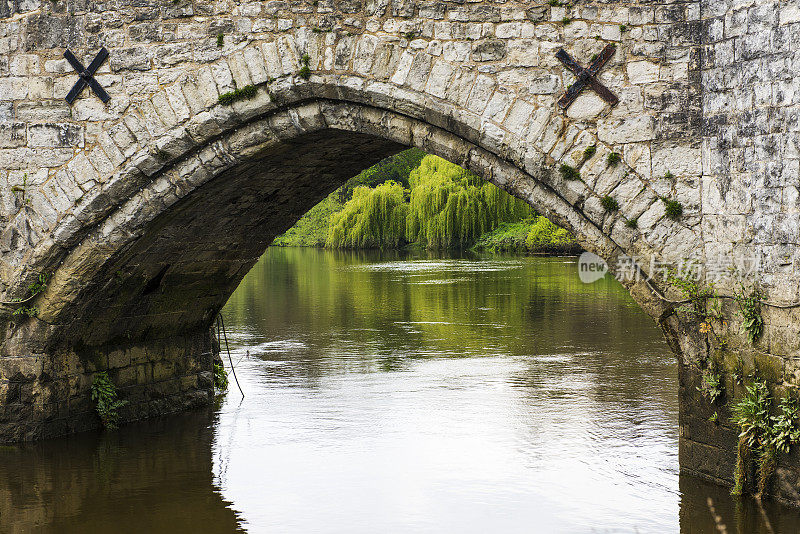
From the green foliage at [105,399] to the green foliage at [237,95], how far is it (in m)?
2.53

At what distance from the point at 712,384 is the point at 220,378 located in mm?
4776

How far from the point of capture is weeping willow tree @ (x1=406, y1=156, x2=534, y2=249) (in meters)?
25.7

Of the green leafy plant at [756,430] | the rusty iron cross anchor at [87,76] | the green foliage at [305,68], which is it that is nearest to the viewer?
the green leafy plant at [756,430]

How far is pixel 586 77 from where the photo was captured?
5078mm

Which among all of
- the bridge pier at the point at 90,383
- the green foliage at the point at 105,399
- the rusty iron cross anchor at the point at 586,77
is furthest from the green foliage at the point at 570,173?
the green foliage at the point at 105,399

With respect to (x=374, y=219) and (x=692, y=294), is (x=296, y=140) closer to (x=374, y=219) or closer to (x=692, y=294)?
(x=692, y=294)

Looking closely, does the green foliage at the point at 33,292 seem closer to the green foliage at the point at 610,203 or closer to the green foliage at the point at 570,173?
the green foliage at the point at 570,173

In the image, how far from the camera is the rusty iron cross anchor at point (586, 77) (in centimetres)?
505

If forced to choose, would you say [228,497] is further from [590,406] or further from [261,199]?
[590,406]

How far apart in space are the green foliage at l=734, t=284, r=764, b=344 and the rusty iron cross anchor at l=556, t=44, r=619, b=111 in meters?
1.21

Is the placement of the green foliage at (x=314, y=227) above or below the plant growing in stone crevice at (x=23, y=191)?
above

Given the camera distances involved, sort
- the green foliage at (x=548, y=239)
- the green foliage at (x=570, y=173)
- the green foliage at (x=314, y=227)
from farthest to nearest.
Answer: the green foliage at (x=314, y=227), the green foliage at (x=548, y=239), the green foliage at (x=570, y=173)

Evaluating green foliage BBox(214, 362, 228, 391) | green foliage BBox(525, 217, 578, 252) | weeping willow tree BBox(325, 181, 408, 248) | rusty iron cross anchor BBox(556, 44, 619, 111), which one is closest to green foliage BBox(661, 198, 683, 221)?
rusty iron cross anchor BBox(556, 44, 619, 111)

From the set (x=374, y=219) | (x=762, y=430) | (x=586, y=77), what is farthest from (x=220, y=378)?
(x=374, y=219)
